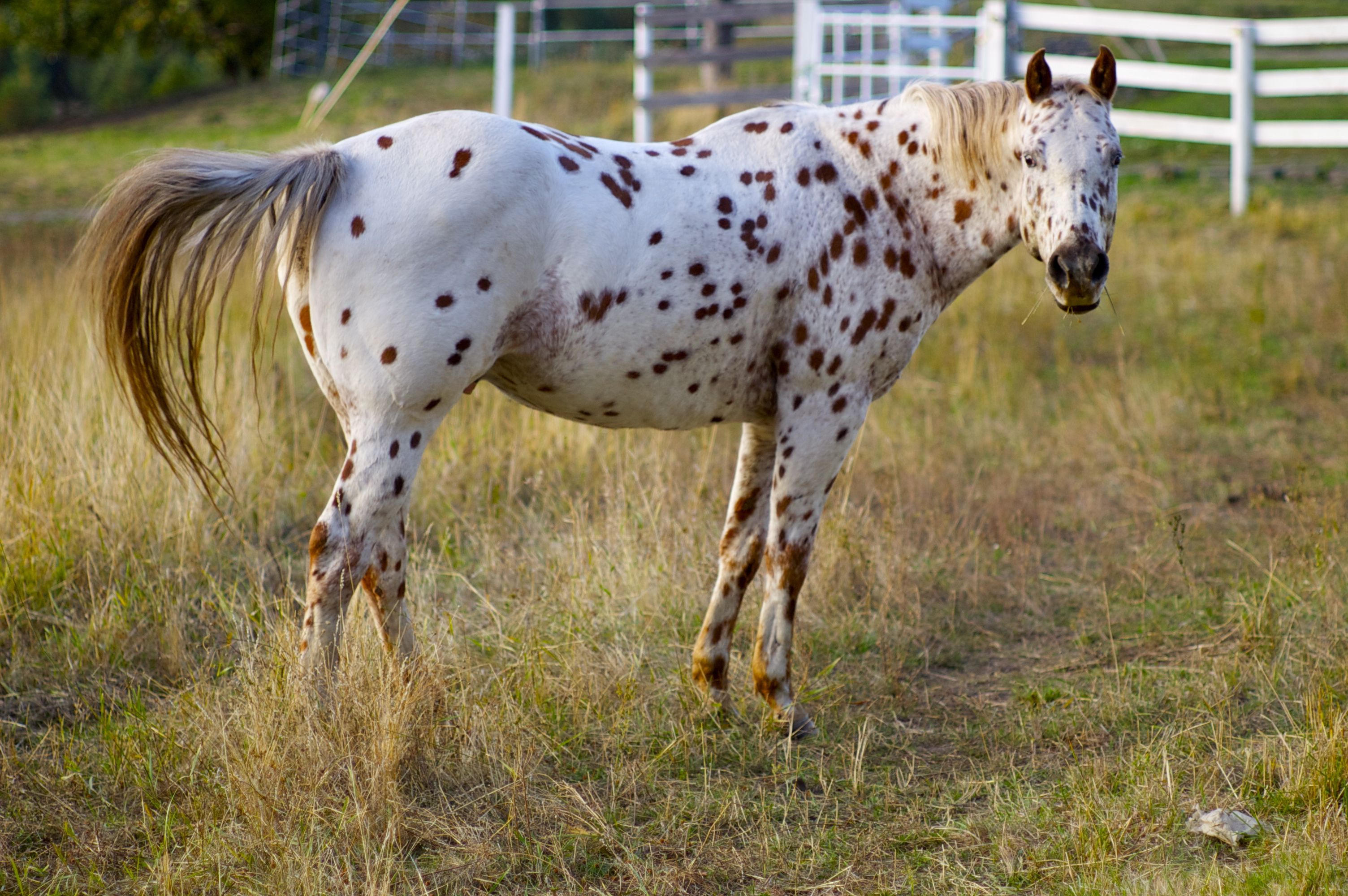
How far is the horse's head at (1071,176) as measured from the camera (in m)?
3.18

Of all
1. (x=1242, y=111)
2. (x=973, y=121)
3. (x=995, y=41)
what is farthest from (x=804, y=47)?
(x=973, y=121)

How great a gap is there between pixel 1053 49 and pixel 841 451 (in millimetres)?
16513

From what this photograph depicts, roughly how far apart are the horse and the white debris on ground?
3.78 ft

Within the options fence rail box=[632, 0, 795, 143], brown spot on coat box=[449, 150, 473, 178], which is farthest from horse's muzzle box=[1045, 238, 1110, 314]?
fence rail box=[632, 0, 795, 143]

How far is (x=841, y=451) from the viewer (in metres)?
3.57

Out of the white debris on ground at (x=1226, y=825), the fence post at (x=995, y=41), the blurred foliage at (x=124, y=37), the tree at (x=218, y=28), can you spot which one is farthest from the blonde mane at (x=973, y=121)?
the tree at (x=218, y=28)

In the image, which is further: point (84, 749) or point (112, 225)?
point (84, 749)

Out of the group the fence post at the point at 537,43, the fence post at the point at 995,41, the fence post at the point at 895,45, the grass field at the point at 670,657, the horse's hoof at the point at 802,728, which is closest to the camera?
the grass field at the point at 670,657

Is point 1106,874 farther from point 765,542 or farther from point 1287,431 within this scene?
point 1287,431

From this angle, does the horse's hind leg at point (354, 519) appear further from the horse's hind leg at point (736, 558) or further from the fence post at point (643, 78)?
the fence post at point (643, 78)

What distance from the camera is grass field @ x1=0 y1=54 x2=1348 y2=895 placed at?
2947mm

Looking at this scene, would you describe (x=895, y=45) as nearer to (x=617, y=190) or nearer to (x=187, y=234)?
(x=617, y=190)

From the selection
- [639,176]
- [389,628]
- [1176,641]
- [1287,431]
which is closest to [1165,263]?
[1287,431]

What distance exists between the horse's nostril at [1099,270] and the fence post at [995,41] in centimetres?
791
